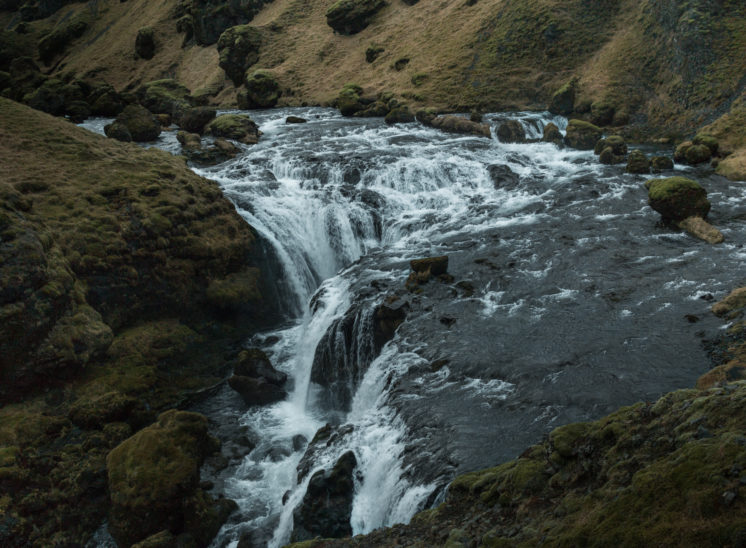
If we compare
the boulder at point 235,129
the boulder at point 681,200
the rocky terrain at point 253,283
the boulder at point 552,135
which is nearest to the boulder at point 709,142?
the rocky terrain at point 253,283

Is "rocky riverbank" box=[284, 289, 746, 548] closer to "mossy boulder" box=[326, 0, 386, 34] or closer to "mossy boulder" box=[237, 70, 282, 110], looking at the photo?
"mossy boulder" box=[237, 70, 282, 110]

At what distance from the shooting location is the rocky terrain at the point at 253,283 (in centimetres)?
710

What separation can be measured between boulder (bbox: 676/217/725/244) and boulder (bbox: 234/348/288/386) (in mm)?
17023

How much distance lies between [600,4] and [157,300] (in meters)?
44.1

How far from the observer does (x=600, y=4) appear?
45.1 metres

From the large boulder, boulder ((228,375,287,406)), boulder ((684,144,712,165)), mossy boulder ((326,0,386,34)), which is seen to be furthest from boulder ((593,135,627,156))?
mossy boulder ((326,0,386,34))

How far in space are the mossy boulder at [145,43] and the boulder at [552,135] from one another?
70178 mm

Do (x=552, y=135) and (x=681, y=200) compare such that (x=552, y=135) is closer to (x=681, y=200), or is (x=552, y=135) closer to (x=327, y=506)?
(x=681, y=200)

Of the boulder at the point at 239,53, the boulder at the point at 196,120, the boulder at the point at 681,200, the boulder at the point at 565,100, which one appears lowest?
the boulder at the point at 681,200

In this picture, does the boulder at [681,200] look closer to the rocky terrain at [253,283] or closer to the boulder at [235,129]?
the rocky terrain at [253,283]

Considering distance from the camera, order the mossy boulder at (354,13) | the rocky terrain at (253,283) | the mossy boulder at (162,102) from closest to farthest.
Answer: the rocky terrain at (253,283) → the mossy boulder at (162,102) → the mossy boulder at (354,13)

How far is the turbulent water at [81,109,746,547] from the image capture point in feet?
42.4

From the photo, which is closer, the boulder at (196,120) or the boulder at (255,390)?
the boulder at (255,390)

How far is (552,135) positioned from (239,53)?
45513 millimetres
